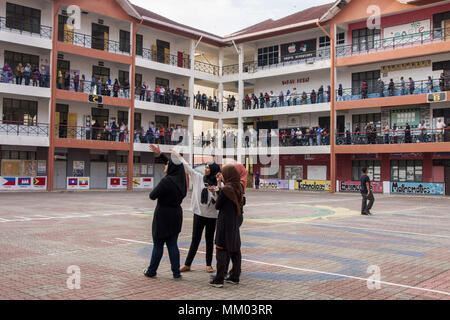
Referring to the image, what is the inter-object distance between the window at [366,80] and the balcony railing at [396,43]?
1.56m

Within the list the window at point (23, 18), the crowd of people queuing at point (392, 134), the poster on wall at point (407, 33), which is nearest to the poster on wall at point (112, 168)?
the window at point (23, 18)

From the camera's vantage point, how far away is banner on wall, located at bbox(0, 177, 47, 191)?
93.2 ft

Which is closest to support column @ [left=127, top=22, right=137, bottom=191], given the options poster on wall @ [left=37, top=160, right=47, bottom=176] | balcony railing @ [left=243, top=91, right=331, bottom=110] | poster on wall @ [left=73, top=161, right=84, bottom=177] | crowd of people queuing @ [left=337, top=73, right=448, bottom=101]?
poster on wall @ [left=73, top=161, right=84, bottom=177]

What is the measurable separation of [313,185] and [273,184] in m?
3.56

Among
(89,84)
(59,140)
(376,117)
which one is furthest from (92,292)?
(376,117)

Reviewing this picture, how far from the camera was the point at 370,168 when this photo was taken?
33781 mm

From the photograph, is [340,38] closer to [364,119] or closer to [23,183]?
[364,119]

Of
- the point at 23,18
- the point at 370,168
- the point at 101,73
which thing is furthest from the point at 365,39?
the point at 23,18

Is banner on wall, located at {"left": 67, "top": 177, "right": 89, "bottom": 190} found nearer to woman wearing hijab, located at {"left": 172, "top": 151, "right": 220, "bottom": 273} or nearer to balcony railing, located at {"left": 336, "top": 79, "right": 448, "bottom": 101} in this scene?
balcony railing, located at {"left": 336, "top": 79, "right": 448, "bottom": 101}

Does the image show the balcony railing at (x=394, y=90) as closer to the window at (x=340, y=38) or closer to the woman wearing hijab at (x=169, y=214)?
the window at (x=340, y=38)

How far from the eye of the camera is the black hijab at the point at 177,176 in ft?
21.7

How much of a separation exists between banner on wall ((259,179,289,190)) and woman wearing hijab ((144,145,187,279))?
1229 inches

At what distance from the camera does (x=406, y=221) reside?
47.8 feet

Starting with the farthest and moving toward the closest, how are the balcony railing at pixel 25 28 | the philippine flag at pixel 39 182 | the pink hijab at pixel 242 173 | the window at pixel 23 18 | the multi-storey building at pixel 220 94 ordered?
the multi-storey building at pixel 220 94 → the philippine flag at pixel 39 182 → the window at pixel 23 18 → the balcony railing at pixel 25 28 → the pink hijab at pixel 242 173
